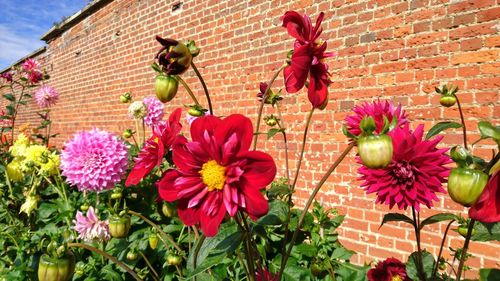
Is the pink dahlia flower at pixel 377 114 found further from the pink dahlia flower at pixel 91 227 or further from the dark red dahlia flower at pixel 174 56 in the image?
the pink dahlia flower at pixel 91 227

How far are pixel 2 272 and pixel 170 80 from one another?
123 cm

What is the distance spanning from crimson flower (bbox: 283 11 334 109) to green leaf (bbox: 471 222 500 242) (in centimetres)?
36

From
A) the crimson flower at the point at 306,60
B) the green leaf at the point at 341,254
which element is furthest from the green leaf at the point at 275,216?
the green leaf at the point at 341,254

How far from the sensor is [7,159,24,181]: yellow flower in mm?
2057

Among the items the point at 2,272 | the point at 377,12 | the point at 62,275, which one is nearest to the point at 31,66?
the point at 2,272

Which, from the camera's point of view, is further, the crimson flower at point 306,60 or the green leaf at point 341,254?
the green leaf at point 341,254

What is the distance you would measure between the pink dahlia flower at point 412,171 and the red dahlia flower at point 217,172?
12.2 inches

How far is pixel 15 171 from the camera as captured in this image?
6.79 ft

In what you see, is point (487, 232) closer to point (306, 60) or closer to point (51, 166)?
point (306, 60)

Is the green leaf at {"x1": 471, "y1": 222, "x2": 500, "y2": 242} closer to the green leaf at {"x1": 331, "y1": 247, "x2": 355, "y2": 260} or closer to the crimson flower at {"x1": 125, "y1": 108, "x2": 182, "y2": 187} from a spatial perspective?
the crimson flower at {"x1": 125, "y1": 108, "x2": 182, "y2": 187}

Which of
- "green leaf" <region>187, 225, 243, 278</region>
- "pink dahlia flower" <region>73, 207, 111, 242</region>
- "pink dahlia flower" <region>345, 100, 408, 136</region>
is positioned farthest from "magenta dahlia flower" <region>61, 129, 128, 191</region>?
"pink dahlia flower" <region>345, 100, 408, 136</region>

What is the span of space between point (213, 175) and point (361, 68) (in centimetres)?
200

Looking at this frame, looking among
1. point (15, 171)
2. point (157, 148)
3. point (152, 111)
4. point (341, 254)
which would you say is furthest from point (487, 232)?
point (15, 171)

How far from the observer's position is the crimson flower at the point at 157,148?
68cm
